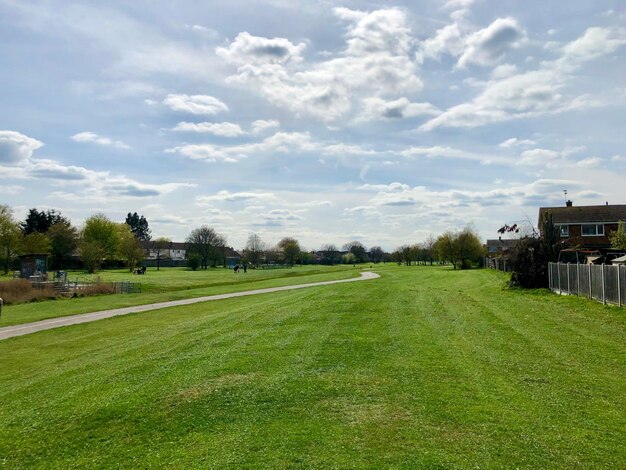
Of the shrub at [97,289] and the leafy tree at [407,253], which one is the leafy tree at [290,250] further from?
the shrub at [97,289]

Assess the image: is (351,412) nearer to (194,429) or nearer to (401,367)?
(194,429)

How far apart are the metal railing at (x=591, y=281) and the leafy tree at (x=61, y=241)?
87301 millimetres

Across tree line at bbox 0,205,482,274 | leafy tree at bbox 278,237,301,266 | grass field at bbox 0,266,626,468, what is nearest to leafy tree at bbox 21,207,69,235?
tree line at bbox 0,205,482,274

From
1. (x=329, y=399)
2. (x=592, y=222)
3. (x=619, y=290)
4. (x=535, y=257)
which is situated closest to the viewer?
(x=329, y=399)

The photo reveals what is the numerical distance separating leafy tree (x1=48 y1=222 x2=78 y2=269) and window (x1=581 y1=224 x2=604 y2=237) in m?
82.7

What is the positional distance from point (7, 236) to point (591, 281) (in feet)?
259

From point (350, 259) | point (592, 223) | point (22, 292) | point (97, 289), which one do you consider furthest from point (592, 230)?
point (350, 259)

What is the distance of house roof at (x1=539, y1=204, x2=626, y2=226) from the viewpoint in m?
55.2

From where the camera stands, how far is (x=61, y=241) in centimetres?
9250

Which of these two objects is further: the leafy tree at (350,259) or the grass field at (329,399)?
the leafy tree at (350,259)

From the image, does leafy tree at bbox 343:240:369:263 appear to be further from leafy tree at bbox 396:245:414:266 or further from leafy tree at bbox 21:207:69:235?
leafy tree at bbox 21:207:69:235

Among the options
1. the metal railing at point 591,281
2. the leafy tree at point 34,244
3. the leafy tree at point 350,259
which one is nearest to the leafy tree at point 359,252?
the leafy tree at point 350,259

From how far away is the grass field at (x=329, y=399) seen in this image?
568 cm

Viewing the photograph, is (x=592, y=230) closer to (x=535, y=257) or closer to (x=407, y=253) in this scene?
(x=535, y=257)
